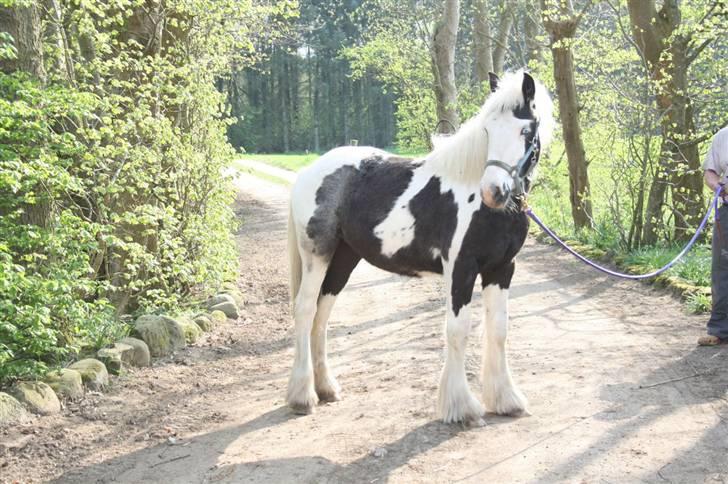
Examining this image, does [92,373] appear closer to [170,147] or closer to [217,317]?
[217,317]

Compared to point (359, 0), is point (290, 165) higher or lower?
lower

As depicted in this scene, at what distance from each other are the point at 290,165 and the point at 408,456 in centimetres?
3177

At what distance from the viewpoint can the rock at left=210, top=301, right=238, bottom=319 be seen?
7.82 metres

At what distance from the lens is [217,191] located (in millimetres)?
7859

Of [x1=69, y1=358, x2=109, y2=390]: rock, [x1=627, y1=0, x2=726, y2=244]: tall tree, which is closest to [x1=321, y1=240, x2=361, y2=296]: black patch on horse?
[x1=69, y1=358, x2=109, y2=390]: rock

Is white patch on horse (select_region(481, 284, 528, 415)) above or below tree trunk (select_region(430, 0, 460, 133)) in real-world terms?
below

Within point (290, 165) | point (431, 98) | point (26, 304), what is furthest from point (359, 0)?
point (26, 304)

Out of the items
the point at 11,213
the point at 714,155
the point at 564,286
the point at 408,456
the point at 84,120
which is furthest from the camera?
the point at 564,286

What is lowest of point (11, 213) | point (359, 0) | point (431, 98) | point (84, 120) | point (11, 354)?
point (11, 354)

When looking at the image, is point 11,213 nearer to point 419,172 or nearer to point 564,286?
point 419,172

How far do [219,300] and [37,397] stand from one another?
3.39 m

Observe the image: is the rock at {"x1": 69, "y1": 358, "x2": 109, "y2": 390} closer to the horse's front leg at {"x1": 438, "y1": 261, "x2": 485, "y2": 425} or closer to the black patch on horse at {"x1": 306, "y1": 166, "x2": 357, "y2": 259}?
the black patch on horse at {"x1": 306, "y1": 166, "x2": 357, "y2": 259}

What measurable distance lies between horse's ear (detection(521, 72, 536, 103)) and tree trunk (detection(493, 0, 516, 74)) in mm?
10519

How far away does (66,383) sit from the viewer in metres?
4.95
